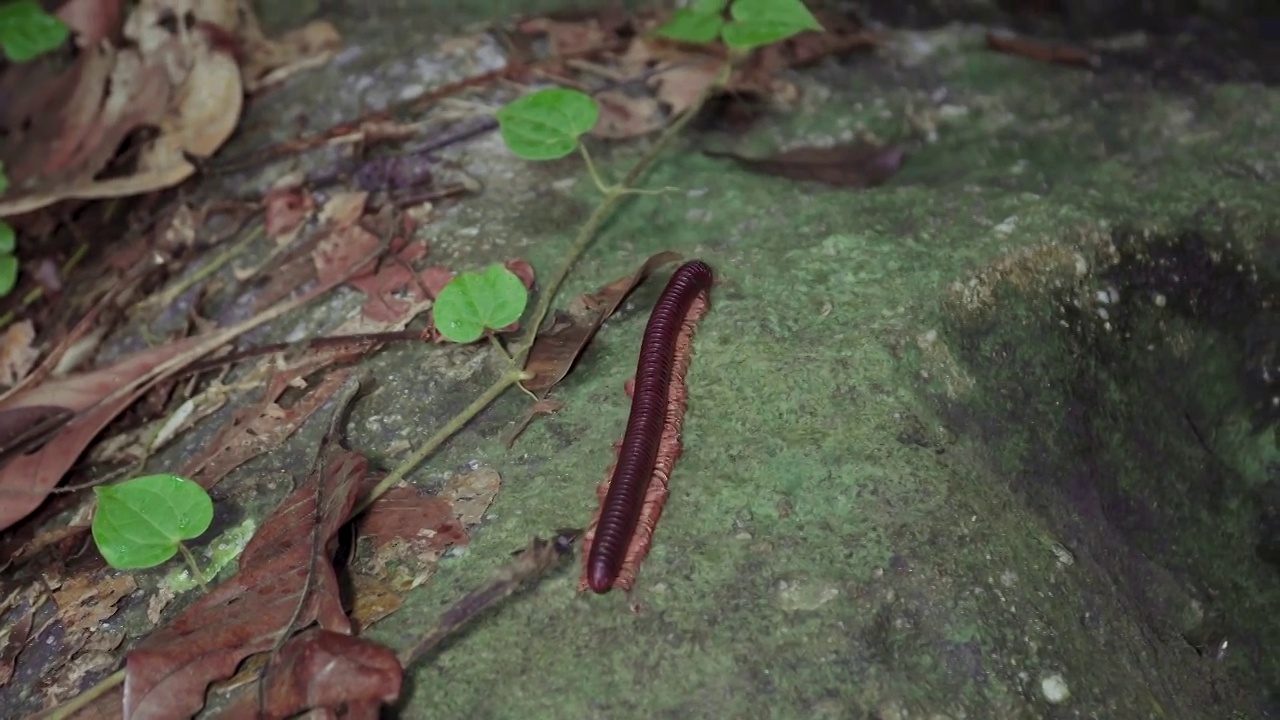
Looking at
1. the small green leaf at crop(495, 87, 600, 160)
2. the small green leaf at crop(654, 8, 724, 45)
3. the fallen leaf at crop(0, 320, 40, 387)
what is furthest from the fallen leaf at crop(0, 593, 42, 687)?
the small green leaf at crop(654, 8, 724, 45)

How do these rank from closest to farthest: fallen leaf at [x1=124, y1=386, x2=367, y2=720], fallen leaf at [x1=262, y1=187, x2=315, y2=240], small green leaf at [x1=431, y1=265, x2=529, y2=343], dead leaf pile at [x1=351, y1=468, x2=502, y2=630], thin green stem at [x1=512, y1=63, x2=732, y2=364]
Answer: fallen leaf at [x1=124, y1=386, x2=367, y2=720] → dead leaf pile at [x1=351, y1=468, x2=502, y2=630] → small green leaf at [x1=431, y1=265, x2=529, y2=343] → thin green stem at [x1=512, y1=63, x2=732, y2=364] → fallen leaf at [x1=262, y1=187, x2=315, y2=240]

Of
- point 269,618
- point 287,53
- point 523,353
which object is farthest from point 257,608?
point 287,53

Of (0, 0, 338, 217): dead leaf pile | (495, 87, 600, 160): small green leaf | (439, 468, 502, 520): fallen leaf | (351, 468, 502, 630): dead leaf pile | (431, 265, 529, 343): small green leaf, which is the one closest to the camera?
(351, 468, 502, 630): dead leaf pile

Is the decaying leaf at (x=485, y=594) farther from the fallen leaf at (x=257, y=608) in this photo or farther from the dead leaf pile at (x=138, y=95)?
the dead leaf pile at (x=138, y=95)

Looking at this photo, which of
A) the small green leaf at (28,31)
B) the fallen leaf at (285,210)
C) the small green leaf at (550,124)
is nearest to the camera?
the small green leaf at (550,124)

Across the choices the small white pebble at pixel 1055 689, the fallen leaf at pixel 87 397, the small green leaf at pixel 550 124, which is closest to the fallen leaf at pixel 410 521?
the fallen leaf at pixel 87 397

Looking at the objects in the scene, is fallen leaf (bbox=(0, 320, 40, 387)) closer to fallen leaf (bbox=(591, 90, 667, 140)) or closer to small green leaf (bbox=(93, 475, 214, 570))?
small green leaf (bbox=(93, 475, 214, 570))

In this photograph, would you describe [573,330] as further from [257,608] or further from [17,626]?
[17,626]
